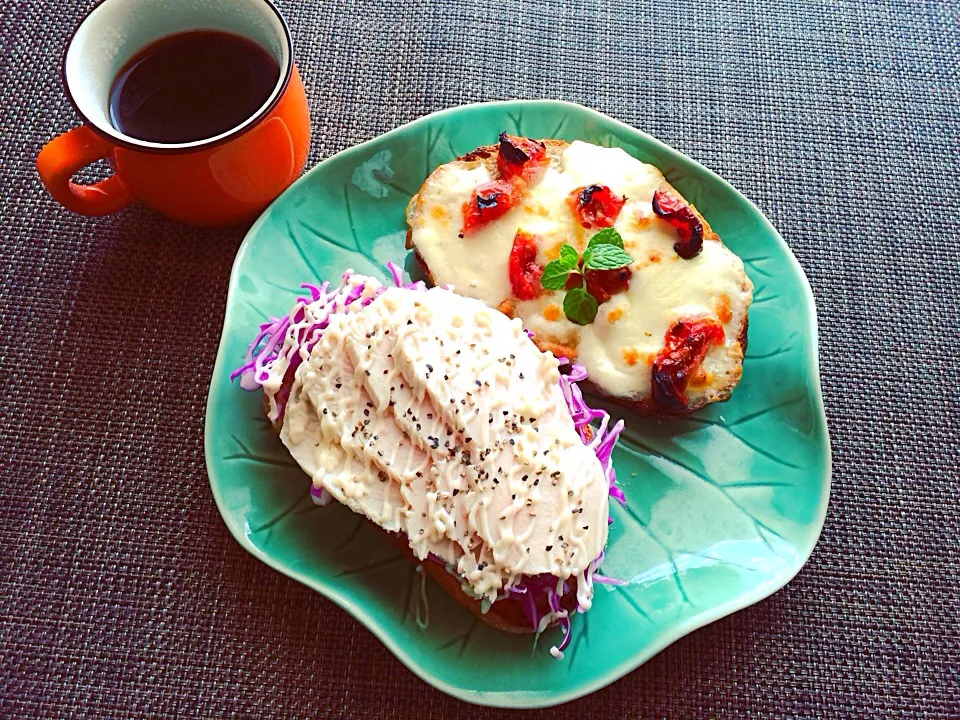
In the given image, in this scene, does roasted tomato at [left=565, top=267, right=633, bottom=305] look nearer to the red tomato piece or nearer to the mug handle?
the red tomato piece

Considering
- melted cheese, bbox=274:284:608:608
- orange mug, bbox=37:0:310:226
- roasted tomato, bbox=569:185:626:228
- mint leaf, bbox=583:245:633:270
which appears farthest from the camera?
roasted tomato, bbox=569:185:626:228

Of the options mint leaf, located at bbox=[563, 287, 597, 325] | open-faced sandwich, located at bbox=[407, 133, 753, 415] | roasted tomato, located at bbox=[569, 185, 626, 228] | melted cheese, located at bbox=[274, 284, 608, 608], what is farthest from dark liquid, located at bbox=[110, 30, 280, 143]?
mint leaf, located at bbox=[563, 287, 597, 325]

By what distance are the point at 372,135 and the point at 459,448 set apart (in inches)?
51.3

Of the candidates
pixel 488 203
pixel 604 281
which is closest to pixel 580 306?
pixel 604 281

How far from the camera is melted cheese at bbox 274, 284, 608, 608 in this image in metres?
2.09

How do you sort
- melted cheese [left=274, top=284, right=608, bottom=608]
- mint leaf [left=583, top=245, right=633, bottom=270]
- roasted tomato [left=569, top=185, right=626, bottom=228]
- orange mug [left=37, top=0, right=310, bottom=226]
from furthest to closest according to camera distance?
roasted tomato [left=569, top=185, right=626, bottom=228]
mint leaf [left=583, top=245, right=633, bottom=270]
orange mug [left=37, top=0, right=310, bottom=226]
melted cheese [left=274, top=284, right=608, bottom=608]

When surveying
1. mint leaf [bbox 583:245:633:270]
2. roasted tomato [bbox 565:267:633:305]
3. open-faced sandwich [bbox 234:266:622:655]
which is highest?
mint leaf [bbox 583:245:633:270]

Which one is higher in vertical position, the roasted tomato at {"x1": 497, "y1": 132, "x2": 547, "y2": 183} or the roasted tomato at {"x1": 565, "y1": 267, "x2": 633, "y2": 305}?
the roasted tomato at {"x1": 497, "y1": 132, "x2": 547, "y2": 183}

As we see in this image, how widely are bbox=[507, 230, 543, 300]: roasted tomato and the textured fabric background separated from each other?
2.67ft

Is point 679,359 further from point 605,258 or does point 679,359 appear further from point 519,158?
point 519,158

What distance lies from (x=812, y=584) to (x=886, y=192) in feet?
4.67

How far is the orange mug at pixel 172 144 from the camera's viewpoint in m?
2.22

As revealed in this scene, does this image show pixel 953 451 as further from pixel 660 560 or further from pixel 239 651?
pixel 239 651

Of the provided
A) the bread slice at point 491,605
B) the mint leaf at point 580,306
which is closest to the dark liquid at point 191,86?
the mint leaf at point 580,306
